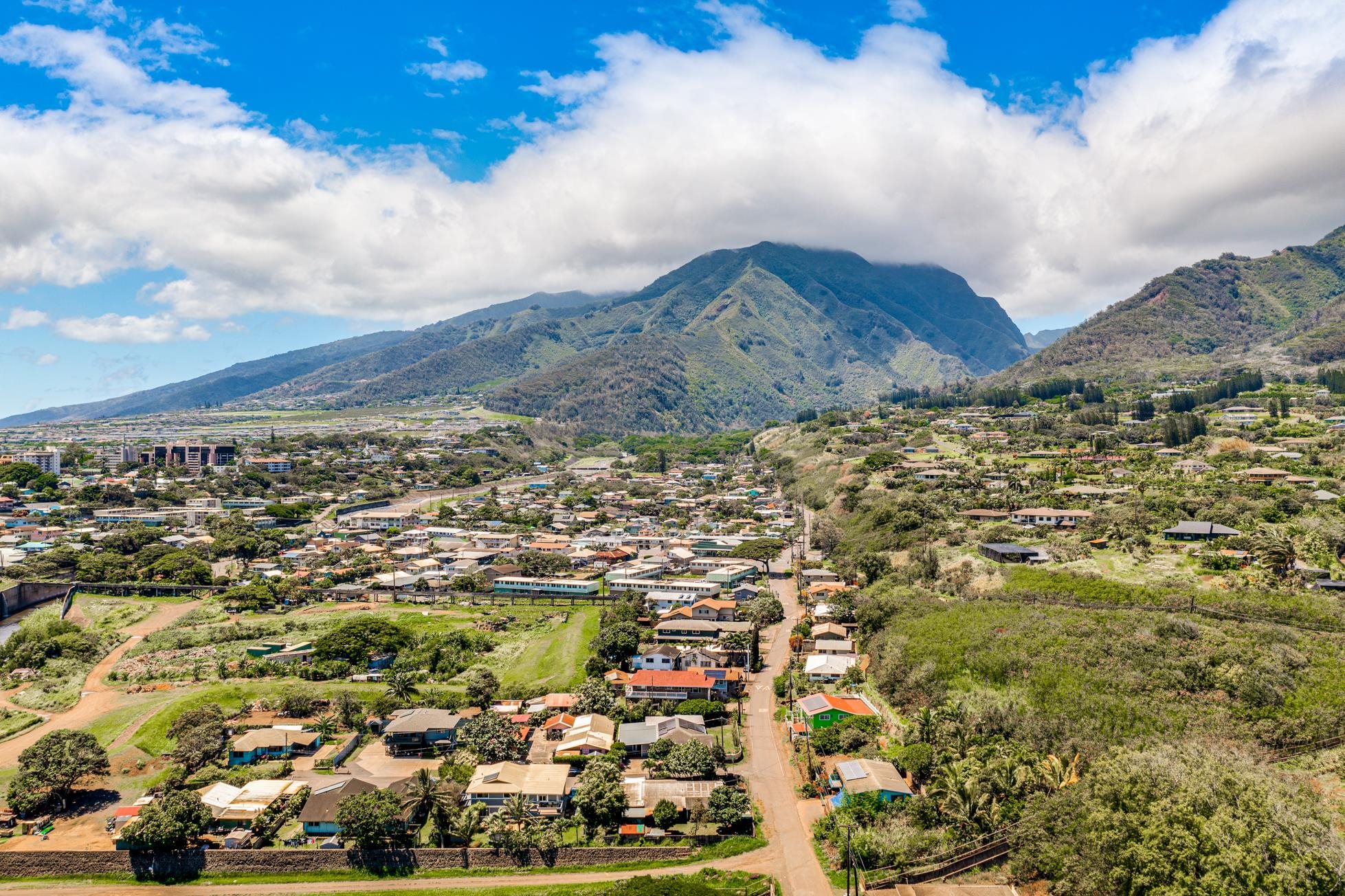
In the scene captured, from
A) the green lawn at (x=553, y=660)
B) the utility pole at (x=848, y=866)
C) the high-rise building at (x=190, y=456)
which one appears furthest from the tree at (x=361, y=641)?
the high-rise building at (x=190, y=456)

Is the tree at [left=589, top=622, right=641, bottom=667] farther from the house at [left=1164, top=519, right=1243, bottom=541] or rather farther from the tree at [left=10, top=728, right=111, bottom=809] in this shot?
the house at [left=1164, top=519, right=1243, bottom=541]

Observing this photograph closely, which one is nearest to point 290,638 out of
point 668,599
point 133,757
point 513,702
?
point 133,757

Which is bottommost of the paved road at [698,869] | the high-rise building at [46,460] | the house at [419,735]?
the paved road at [698,869]

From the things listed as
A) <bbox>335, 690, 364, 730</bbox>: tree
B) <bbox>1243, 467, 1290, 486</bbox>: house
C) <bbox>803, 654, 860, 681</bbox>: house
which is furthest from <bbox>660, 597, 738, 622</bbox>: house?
<bbox>1243, 467, 1290, 486</bbox>: house

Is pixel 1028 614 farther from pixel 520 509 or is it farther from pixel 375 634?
pixel 520 509

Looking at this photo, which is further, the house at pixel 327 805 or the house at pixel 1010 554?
the house at pixel 1010 554

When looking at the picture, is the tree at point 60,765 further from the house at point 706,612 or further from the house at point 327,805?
the house at point 706,612
